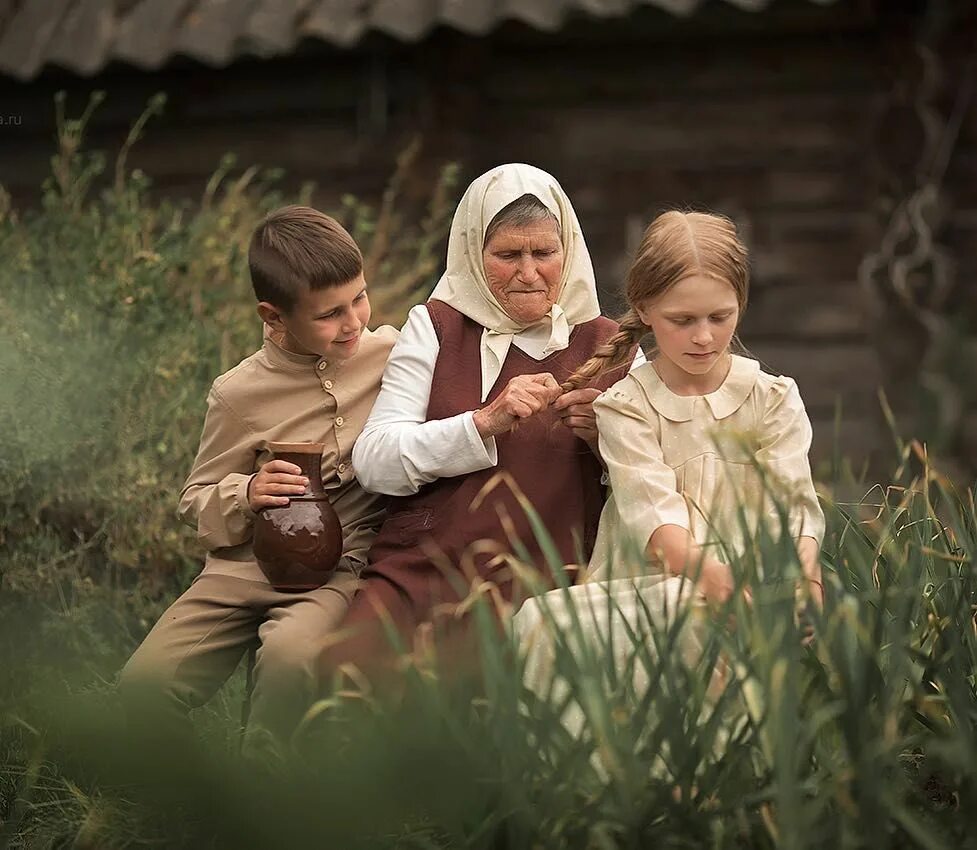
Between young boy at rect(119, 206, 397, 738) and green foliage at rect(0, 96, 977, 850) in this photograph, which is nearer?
green foliage at rect(0, 96, 977, 850)

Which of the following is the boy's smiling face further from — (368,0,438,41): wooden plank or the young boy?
(368,0,438,41): wooden plank

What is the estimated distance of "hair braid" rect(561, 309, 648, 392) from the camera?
9.33 feet

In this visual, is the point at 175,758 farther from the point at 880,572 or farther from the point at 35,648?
the point at 35,648

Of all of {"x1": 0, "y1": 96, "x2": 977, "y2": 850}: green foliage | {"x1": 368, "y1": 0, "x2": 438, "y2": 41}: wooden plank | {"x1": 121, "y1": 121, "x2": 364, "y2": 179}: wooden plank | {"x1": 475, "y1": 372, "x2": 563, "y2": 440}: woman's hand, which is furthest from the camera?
{"x1": 121, "y1": 121, "x2": 364, "y2": 179}: wooden plank

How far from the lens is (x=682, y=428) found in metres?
2.79

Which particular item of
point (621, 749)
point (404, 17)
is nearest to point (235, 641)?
point (621, 749)

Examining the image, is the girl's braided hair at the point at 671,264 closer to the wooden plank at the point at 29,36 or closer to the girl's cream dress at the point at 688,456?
the girl's cream dress at the point at 688,456

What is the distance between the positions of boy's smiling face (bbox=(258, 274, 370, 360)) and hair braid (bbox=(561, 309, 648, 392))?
0.41 meters

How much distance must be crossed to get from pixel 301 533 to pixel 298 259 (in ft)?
1.62

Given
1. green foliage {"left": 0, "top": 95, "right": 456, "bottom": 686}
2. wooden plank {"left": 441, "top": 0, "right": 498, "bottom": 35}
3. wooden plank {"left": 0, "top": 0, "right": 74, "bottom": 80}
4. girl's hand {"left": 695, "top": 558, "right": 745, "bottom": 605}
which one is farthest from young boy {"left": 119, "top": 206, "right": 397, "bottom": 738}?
wooden plank {"left": 0, "top": 0, "right": 74, "bottom": 80}

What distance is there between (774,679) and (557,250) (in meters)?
1.15

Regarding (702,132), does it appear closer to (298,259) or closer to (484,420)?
(298,259)

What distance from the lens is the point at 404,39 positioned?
6.01 meters

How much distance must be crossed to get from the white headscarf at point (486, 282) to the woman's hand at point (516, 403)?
0.58 ft
